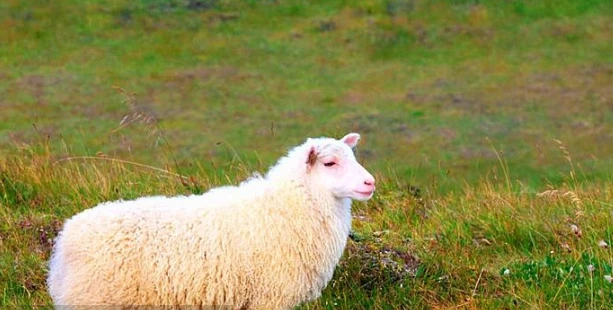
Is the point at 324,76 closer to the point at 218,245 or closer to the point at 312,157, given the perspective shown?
the point at 312,157

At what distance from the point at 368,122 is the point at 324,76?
18.6 feet

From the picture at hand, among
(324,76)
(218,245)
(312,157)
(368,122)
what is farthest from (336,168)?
(324,76)

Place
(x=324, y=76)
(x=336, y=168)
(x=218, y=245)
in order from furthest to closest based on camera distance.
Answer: (x=324, y=76) < (x=336, y=168) < (x=218, y=245)

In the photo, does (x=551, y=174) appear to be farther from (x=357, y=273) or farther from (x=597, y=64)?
(x=357, y=273)

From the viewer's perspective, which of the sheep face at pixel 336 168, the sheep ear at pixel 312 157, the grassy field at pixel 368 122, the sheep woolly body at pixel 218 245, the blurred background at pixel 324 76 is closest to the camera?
the sheep woolly body at pixel 218 245

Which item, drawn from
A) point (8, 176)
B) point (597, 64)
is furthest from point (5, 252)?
point (597, 64)

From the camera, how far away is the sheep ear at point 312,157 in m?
6.57

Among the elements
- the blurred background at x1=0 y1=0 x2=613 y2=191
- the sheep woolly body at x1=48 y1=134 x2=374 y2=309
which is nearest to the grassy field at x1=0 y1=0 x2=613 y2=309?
the blurred background at x1=0 y1=0 x2=613 y2=191

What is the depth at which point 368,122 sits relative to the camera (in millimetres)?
27016

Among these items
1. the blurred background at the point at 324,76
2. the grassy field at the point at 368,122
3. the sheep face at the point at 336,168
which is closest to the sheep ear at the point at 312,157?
the sheep face at the point at 336,168

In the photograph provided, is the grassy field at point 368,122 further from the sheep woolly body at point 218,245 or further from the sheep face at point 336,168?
the sheep face at point 336,168

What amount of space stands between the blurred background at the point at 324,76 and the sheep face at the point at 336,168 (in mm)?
14115

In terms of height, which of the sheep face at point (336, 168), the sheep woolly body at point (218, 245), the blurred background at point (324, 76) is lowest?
the blurred background at point (324, 76)

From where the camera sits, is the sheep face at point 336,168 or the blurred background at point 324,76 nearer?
the sheep face at point 336,168
